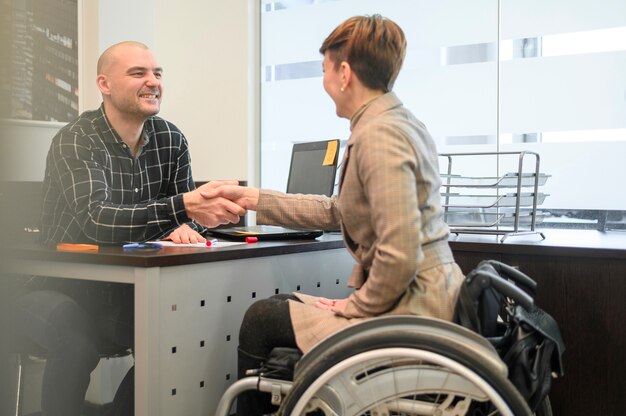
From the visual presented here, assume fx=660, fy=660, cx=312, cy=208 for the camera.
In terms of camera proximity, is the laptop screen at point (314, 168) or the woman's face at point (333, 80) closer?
the woman's face at point (333, 80)

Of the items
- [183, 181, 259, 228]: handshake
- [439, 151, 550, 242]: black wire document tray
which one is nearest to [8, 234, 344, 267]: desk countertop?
[183, 181, 259, 228]: handshake

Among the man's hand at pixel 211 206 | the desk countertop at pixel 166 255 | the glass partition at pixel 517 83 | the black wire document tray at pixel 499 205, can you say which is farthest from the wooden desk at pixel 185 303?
the glass partition at pixel 517 83

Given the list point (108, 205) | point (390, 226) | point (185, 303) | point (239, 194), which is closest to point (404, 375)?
point (390, 226)

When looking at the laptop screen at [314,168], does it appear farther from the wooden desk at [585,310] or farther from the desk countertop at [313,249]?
the wooden desk at [585,310]

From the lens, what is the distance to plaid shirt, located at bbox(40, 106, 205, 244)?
1.76 m

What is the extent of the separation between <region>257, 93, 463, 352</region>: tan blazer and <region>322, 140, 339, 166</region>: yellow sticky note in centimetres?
82

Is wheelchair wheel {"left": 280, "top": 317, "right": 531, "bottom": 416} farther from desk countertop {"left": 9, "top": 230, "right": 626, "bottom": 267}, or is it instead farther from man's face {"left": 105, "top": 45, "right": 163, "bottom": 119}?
man's face {"left": 105, "top": 45, "right": 163, "bottom": 119}

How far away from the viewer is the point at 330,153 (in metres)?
2.29

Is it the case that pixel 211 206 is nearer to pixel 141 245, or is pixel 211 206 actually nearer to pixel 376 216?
pixel 141 245

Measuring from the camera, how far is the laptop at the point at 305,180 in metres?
2.01

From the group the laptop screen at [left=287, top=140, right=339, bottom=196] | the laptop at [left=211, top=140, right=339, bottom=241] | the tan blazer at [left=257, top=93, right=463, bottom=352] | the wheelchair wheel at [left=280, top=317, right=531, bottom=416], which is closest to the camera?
the wheelchair wheel at [left=280, top=317, right=531, bottom=416]

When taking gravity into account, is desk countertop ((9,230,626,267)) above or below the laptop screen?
below

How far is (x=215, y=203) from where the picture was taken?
1.75 meters

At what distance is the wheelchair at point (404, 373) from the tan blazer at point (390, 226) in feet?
0.36
